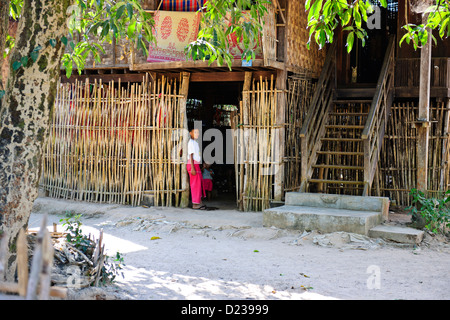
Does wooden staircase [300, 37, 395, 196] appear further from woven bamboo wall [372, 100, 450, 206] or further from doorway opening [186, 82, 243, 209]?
doorway opening [186, 82, 243, 209]

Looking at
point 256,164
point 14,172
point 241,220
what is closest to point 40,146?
point 14,172

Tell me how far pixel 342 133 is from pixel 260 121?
2110 millimetres

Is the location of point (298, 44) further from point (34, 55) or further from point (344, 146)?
point (34, 55)

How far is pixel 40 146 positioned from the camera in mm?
3732

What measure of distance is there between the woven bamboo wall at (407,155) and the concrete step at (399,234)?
2.33 meters

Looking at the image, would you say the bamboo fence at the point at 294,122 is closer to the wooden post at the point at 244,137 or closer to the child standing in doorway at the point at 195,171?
the wooden post at the point at 244,137

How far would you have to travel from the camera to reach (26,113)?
3.64 meters

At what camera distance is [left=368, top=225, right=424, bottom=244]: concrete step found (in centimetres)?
622

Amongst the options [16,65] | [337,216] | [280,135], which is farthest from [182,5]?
[16,65]

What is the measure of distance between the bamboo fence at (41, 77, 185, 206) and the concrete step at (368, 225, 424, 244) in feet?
12.5

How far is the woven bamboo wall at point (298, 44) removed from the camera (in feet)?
27.5

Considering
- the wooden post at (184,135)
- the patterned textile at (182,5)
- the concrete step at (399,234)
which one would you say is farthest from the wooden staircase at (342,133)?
the patterned textile at (182,5)

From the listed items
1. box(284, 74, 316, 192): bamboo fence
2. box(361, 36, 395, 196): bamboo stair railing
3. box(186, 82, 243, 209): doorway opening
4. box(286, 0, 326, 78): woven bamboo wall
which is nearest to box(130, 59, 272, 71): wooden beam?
box(286, 0, 326, 78): woven bamboo wall

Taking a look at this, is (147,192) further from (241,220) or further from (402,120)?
(402,120)
